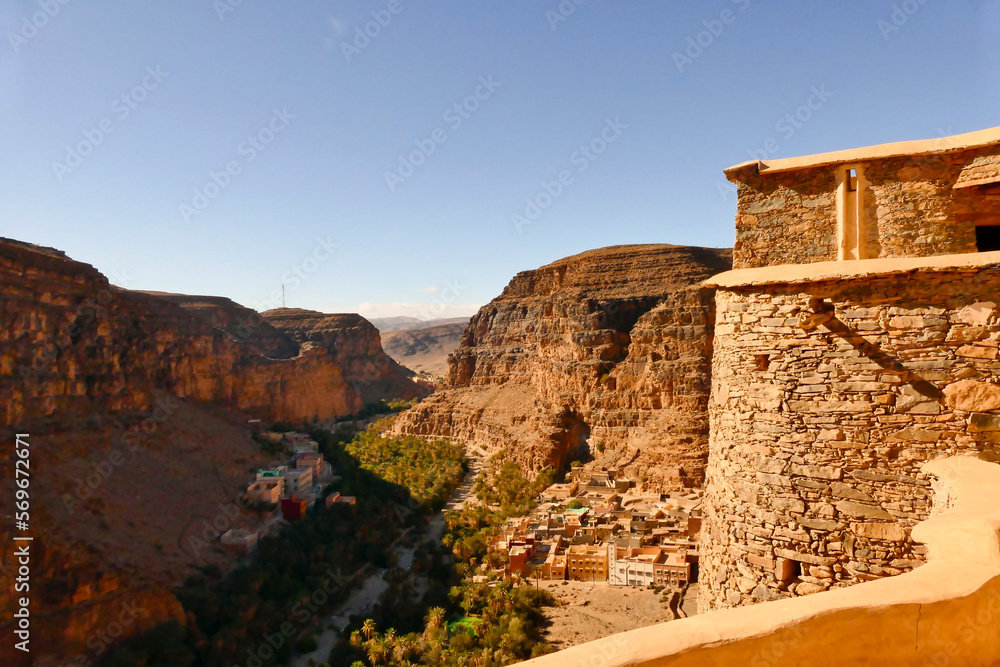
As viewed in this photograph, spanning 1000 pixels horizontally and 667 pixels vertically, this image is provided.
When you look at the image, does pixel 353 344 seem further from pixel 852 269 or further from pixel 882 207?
pixel 852 269

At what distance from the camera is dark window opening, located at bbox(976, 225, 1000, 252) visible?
6.25m

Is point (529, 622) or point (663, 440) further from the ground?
point (663, 440)

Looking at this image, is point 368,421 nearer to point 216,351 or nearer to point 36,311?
point 216,351

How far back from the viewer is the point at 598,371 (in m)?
35.4

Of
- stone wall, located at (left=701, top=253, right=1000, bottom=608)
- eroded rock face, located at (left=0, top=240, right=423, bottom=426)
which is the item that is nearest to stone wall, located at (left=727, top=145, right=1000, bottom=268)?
stone wall, located at (left=701, top=253, right=1000, bottom=608)

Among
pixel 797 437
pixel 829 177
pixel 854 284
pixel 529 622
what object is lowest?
pixel 529 622

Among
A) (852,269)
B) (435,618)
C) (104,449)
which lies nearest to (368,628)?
(435,618)

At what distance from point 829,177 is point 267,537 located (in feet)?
78.5

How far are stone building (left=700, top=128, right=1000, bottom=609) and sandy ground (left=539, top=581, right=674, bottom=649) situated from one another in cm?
1198

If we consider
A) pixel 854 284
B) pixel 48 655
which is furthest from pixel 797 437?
pixel 48 655

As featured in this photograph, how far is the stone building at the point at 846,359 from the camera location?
4.61 meters

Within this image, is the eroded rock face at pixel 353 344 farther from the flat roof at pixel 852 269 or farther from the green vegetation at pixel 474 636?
the flat roof at pixel 852 269

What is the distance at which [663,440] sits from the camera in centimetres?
2972

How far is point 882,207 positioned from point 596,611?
15943 millimetres
